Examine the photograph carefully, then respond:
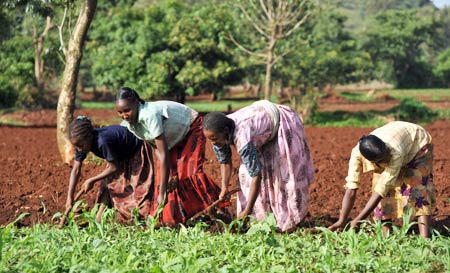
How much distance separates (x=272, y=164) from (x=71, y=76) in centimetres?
478

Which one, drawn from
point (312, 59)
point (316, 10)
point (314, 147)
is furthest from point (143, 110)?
point (312, 59)

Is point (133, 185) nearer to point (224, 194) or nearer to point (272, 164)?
point (224, 194)

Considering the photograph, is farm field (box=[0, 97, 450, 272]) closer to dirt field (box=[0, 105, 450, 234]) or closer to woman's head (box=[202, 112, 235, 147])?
dirt field (box=[0, 105, 450, 234])

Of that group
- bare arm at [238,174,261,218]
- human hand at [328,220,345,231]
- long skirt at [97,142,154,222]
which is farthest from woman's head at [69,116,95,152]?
human hand at [328,220,345,231]

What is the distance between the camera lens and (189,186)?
595cm

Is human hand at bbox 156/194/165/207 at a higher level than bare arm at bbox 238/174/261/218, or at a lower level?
lower

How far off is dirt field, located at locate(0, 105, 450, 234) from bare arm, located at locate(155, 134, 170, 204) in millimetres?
972

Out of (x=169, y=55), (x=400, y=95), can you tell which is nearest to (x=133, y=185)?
(x=169, y=55)

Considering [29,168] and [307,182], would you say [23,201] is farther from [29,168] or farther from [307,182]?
[307,182]

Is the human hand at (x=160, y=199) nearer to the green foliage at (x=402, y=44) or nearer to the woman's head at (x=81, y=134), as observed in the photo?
the woman's head at (x=81, y=134)

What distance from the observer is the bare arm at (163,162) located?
221 inches

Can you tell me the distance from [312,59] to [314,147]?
47.9 feet

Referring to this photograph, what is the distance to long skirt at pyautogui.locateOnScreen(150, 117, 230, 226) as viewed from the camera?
5930 mm

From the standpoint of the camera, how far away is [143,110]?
220 inches
